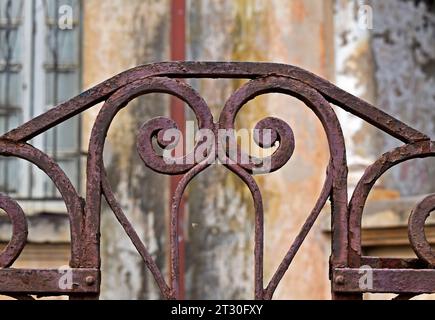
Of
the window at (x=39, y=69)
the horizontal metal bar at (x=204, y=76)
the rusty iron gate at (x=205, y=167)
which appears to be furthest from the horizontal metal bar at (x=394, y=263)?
the window at (x=39, y=69)

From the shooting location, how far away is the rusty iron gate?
180cm

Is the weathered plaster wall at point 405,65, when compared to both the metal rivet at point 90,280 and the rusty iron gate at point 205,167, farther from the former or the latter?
the metal rivet at point 90,280

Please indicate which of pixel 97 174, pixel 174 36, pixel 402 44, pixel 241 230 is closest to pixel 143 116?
pixel 174 36

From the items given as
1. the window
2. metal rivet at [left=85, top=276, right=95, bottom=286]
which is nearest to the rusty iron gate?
metal rivet at [left=85, top=276, right=95, bottom=286]

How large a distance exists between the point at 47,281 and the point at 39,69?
3354 millimetres

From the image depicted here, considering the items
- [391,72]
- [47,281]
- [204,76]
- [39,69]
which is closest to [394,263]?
[204,76]

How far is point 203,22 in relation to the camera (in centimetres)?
480

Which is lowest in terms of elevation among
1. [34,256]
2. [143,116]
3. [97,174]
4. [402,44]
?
[34,256]

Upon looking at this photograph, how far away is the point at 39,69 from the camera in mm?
4984

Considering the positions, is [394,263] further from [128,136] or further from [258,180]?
[128,136]

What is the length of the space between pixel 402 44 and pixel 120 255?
1.98 m

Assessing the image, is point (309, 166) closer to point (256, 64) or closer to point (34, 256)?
point (34, 256)

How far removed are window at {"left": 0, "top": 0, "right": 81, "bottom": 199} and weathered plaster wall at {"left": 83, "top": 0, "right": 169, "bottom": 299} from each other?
16 cm
